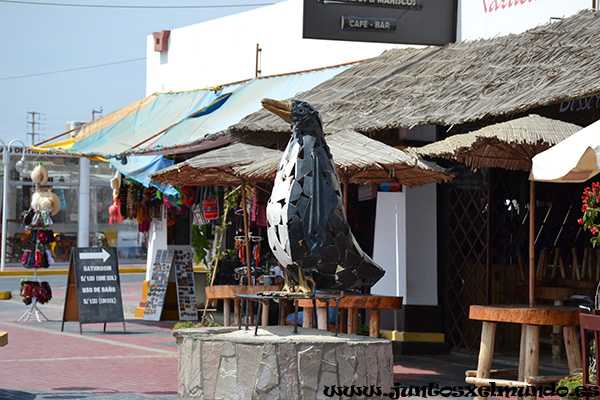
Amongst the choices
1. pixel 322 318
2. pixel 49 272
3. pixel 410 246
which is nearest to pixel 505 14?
pixel 410 246

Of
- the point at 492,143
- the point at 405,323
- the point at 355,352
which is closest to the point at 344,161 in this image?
the point at 492,143

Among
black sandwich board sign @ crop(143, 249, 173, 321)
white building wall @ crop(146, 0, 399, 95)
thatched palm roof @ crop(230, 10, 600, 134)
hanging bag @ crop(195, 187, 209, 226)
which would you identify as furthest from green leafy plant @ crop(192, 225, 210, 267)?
thatched palm roof @ crop(230, 10, 600, 134)

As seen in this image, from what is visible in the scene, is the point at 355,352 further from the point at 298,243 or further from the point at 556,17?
the point at 556,17

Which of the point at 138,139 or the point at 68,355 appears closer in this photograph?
the point at 68,355

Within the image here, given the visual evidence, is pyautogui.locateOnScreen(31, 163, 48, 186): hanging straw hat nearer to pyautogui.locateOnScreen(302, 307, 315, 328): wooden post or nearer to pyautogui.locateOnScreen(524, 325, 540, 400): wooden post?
pyautogui.locateOnScreen(302, 307, 315, 328): wooden post

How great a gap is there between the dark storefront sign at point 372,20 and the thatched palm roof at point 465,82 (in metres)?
0.46

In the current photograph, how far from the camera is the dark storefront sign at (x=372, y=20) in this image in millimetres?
12375

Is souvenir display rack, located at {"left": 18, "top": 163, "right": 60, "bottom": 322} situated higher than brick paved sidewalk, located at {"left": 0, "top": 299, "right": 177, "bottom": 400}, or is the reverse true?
souvenir display rack, located at {"left": 18, "top": 163, "right": 60, "bottom": 322}

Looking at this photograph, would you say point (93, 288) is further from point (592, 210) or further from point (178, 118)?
point (592, 210)

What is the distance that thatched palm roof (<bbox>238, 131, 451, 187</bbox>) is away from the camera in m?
9.55

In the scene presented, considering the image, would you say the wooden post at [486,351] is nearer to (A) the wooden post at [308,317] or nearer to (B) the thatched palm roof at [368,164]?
(B) the thatched palm roof at [368,164]

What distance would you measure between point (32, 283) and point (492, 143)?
11390 mm

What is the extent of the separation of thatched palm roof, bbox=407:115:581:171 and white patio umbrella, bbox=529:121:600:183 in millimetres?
1026

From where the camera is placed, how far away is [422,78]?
39.8ft
